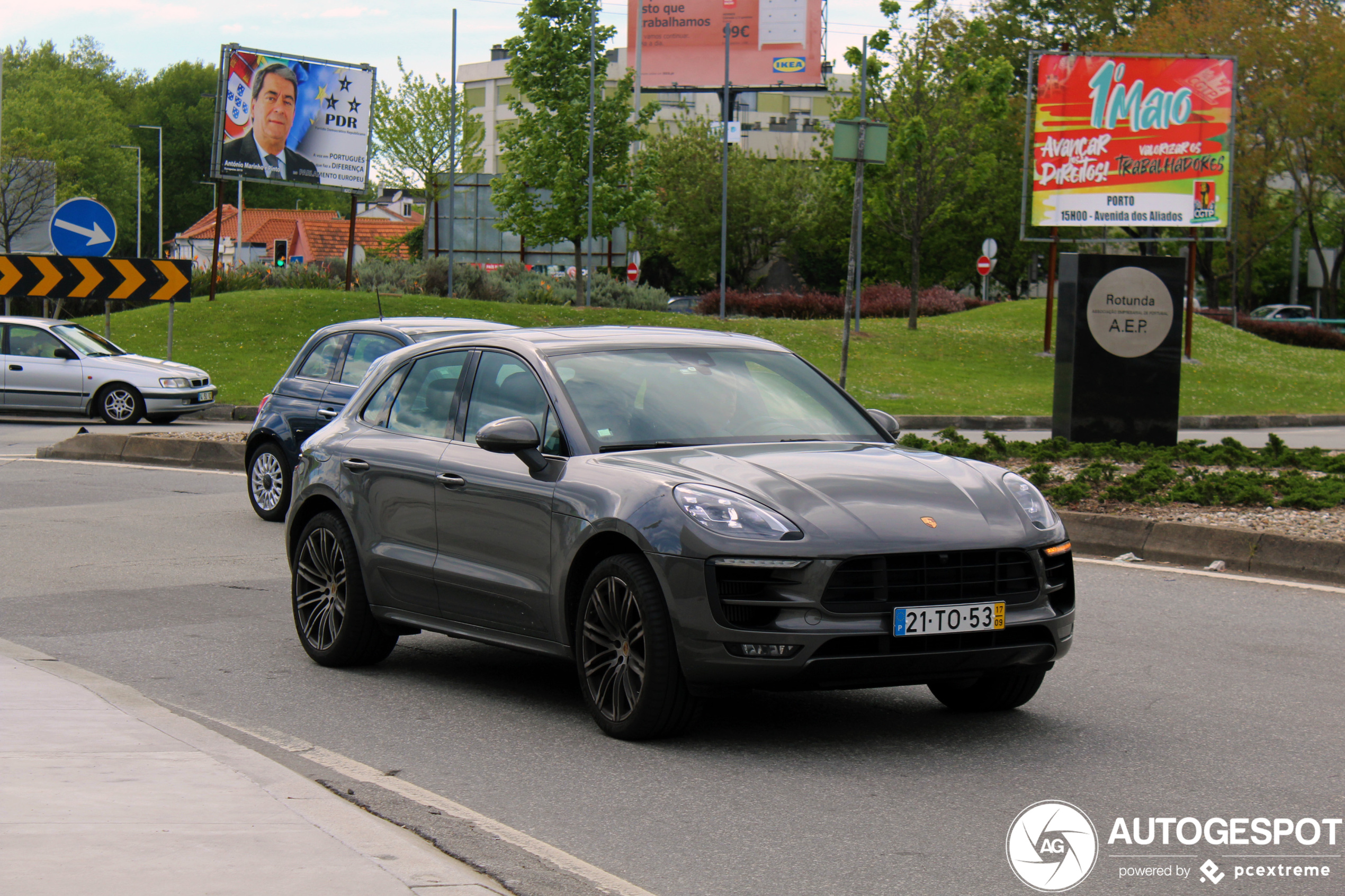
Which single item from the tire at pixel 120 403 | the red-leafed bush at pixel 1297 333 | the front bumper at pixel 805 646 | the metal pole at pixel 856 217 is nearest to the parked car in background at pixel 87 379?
the tire at pixel 120 403

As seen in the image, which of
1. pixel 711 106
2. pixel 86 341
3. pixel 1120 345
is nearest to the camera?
pixel 1120 345

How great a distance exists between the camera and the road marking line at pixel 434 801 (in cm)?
424

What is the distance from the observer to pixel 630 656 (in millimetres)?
5750

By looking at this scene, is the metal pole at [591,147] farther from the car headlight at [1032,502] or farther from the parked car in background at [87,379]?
the car headlight at [1032,502]

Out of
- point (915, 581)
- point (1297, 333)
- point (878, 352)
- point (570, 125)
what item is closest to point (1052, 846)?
point (915, 581)

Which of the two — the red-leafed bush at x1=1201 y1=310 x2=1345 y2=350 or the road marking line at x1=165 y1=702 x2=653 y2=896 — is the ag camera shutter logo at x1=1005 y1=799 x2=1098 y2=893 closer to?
the road marking line at x1=165 y1=702 x2=653 y2=896

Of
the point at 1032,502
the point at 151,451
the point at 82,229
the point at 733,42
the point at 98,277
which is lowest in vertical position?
the point at 151,451

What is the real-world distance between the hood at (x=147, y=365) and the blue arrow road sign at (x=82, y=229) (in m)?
1.64

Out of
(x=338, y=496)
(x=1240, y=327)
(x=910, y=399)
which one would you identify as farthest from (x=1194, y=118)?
(x=338, y=496)

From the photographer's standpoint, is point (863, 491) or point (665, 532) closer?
point (665, 532)

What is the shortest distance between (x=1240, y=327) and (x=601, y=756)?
44.2 meters

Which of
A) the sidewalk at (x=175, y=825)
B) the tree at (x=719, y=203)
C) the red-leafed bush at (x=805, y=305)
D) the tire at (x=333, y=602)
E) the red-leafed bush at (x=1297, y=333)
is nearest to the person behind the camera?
the sidewalk at (x=175, y=825)

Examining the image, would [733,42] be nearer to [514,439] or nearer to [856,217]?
[856,217]

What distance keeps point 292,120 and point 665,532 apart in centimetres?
3413
